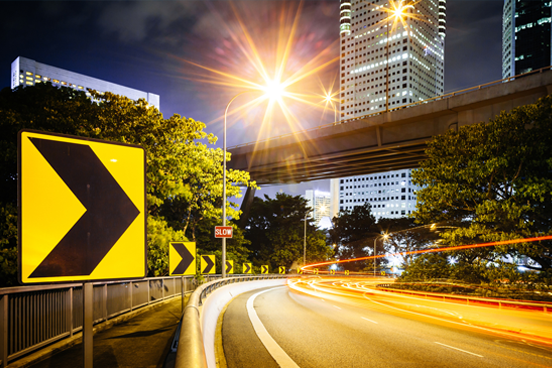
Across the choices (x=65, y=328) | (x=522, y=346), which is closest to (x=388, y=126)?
(x=522, y=346)

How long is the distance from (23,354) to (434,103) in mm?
28879

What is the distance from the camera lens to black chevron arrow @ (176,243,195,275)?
10762mm

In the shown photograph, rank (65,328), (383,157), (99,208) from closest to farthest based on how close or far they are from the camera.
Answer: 1. (99,208)
2. (65,328)
3. (383,157)

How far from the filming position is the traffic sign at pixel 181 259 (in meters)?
10.7

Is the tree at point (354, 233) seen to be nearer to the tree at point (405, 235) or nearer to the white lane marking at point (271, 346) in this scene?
the tree at point (405, 235)

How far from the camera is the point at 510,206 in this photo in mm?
19703

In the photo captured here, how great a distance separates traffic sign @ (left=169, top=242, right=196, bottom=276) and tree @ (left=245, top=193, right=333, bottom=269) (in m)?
47.2

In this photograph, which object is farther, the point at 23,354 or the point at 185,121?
the point at 185,121

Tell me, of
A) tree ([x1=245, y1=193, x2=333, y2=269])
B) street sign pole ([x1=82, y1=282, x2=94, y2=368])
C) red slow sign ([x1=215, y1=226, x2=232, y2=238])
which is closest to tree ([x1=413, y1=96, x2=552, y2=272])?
red slow sign ([x1=215, y1=226, x2=232, y2=238])

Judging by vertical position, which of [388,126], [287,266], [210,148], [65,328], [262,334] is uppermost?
[388,126]

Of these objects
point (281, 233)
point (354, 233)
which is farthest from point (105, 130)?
point (354, 233)

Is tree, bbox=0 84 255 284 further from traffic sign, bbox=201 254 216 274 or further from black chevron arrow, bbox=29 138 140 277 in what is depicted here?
black chevron arrow, bbox=29 138 140 277

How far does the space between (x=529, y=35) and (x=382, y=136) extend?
628ft

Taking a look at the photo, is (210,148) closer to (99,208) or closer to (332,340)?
(332,340)
